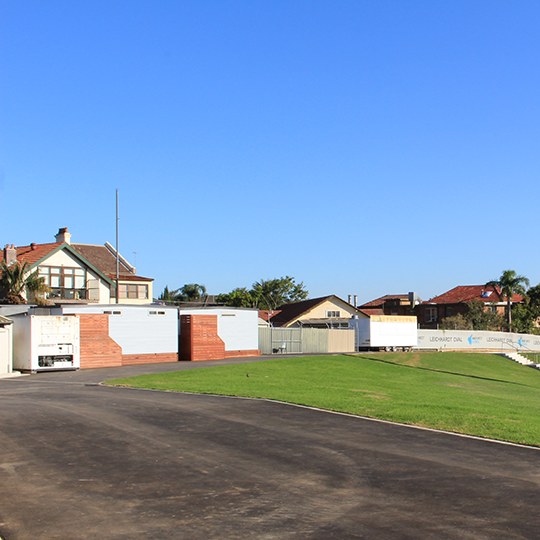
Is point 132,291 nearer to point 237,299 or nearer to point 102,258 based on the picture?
point 102,258

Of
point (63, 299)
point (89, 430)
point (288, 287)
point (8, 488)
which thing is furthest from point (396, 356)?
point (288, 287)

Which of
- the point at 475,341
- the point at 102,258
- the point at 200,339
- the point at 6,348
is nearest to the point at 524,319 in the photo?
the point at 475,341

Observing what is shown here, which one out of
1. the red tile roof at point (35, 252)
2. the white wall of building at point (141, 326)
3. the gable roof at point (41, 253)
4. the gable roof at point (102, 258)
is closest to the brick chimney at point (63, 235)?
the gable roof at point (102, 258)

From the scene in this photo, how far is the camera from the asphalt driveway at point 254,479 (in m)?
6.82

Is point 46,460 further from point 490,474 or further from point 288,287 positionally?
point 288,287

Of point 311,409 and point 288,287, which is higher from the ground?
point 288,287

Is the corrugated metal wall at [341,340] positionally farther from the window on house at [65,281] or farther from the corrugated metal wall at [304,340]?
the window on house at [65,281]

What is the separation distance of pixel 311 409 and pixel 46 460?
752 centimetres

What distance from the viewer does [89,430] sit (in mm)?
12672

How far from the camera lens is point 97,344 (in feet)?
110

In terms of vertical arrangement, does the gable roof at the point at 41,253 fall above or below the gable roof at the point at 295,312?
above

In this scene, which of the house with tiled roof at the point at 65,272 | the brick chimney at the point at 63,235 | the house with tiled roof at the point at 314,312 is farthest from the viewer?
the house with tiled roof at the point at 314,312

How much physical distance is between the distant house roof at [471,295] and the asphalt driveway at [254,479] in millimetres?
80286

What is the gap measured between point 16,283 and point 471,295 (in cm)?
6928
